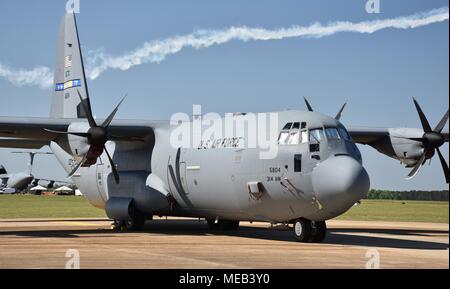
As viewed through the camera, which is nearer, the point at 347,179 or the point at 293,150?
the point at 347,179

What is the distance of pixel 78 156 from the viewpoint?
82.0ft

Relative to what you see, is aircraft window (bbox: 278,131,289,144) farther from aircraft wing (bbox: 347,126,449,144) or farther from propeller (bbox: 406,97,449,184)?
aircraft wing (bbox: 347,126,449,144)

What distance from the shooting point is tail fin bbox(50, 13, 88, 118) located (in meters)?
30.4

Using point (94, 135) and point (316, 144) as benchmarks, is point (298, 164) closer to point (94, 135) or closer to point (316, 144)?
point (316, 144)

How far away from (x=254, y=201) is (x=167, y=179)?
18.4ft

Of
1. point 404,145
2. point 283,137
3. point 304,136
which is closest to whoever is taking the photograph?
point 304,136

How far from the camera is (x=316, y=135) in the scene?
1944 centimetres

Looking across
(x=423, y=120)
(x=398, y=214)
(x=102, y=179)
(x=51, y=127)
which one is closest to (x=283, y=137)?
(x=423, y=120)

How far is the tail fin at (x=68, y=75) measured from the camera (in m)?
30.4

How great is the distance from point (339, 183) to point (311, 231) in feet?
8.69

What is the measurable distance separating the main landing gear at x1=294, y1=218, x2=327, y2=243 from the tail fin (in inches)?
547

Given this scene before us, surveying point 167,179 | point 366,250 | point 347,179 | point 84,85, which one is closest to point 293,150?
point 347,179
